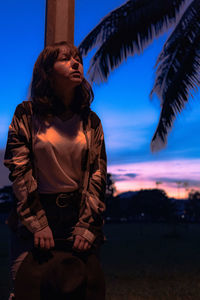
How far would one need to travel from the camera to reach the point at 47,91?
225 centimetres

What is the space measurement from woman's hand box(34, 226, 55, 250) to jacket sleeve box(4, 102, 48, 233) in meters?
0.03

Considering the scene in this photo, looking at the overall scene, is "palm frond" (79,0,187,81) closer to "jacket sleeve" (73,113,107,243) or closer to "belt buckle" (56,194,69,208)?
"jacket sleeve" (73,113,107,243)

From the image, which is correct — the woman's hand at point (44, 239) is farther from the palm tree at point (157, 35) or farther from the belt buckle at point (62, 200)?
the palm tree at point (157, 35)

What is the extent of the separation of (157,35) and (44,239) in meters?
6.34

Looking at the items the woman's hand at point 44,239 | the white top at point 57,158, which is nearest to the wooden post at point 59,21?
the white top at point 57,158

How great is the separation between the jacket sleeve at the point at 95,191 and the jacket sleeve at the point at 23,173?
209 millimetres

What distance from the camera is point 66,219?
2062 mm

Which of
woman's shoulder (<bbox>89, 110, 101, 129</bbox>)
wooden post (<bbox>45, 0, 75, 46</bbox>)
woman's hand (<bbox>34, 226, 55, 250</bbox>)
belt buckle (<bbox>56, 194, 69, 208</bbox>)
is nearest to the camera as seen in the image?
woman's hand (<bbox>34, 226, 55, 250</bbox>)

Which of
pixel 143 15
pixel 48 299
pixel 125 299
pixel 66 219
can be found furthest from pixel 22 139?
pixel 143 15

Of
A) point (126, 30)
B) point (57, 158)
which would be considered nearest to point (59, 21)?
point (57, 158)

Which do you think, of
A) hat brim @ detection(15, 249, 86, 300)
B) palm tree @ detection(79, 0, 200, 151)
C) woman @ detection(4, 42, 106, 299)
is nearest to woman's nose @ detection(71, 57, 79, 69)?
woman @ detection(4, 42, 106, 299)

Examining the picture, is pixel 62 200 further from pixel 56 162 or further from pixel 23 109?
pixel 23 109

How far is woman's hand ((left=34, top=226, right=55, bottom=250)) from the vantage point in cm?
196

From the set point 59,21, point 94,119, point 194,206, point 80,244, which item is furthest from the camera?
point 194,206
